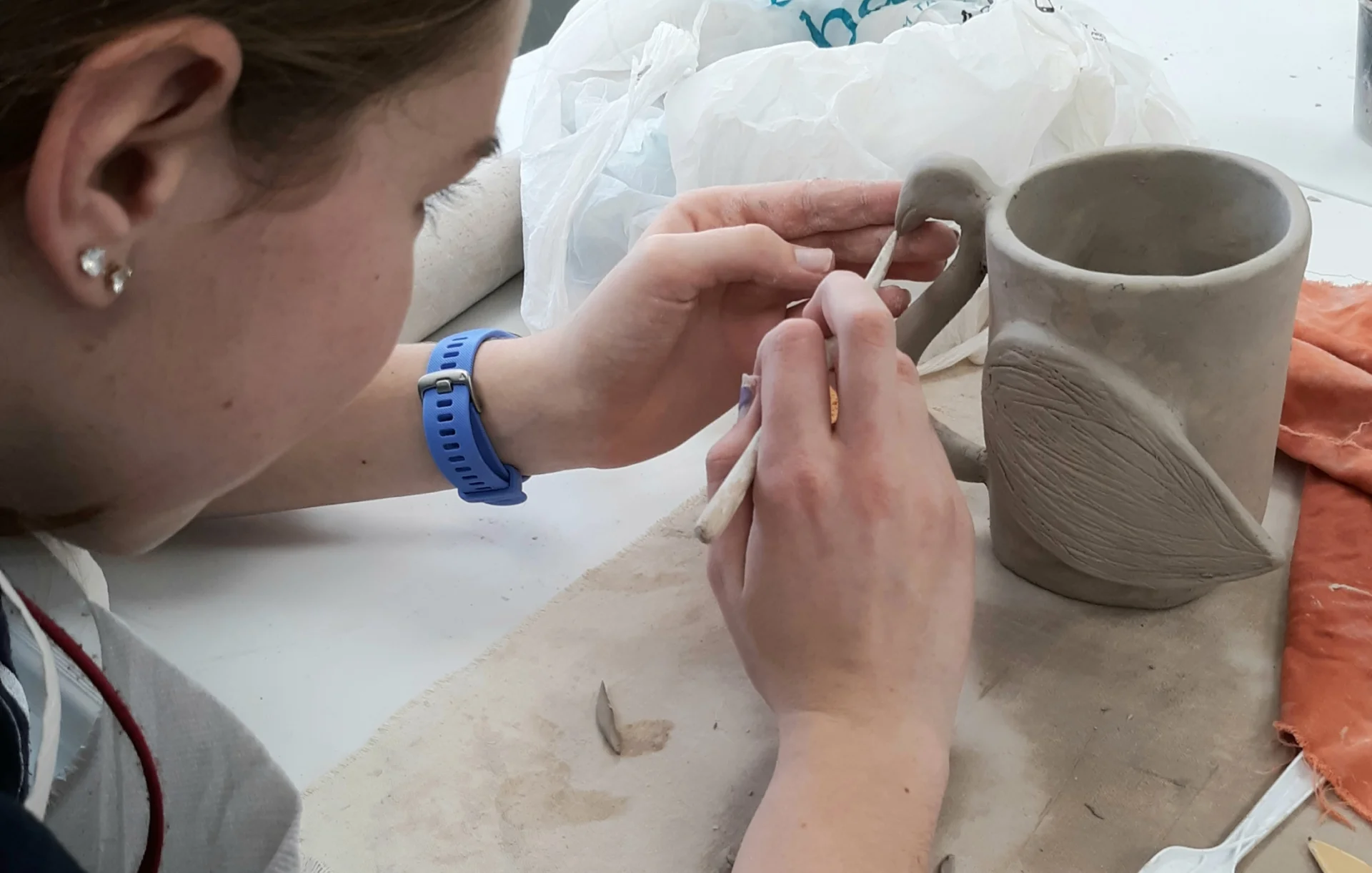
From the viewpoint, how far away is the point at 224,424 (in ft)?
1.35

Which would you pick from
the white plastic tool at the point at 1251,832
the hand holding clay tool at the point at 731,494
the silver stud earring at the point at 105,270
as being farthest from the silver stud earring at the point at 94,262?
the white plastic tool at the point at 1251,832

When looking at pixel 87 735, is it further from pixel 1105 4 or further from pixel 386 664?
pixel 1105 4

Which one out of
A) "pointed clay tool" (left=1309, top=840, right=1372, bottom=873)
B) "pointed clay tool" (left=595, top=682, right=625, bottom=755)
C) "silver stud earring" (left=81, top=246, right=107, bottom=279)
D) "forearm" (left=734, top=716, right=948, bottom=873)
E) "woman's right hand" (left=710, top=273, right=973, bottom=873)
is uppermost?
"silver stud earring" (left=81, top=246, right=107, bottom=279)

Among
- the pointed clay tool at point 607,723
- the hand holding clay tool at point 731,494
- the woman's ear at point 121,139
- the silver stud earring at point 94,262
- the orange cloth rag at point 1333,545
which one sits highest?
the woman's ear at point 121,139

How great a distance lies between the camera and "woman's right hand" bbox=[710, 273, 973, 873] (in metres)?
0.50

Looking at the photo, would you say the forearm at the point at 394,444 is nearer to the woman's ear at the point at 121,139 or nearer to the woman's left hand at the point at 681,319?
the woman's left hand at the point at 681,319

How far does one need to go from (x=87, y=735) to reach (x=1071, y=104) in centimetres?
77

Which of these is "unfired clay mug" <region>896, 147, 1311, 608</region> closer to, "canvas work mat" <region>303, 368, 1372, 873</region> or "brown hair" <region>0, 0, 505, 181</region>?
"canvas work mat" <region>303, 368, 1372, 873</region>

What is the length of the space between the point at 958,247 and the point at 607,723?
0.33 metres

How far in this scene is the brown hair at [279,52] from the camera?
0.30 metres

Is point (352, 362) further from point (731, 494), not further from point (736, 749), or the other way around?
point (736, 749)

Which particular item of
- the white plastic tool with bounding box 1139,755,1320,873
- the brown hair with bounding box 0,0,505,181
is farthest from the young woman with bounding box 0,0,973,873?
the white plastic tool with bounding box 1139,755,1320,873

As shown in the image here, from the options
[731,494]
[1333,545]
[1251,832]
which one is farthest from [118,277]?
[1333,545]

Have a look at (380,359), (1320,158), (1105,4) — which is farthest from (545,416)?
(1105,4)
